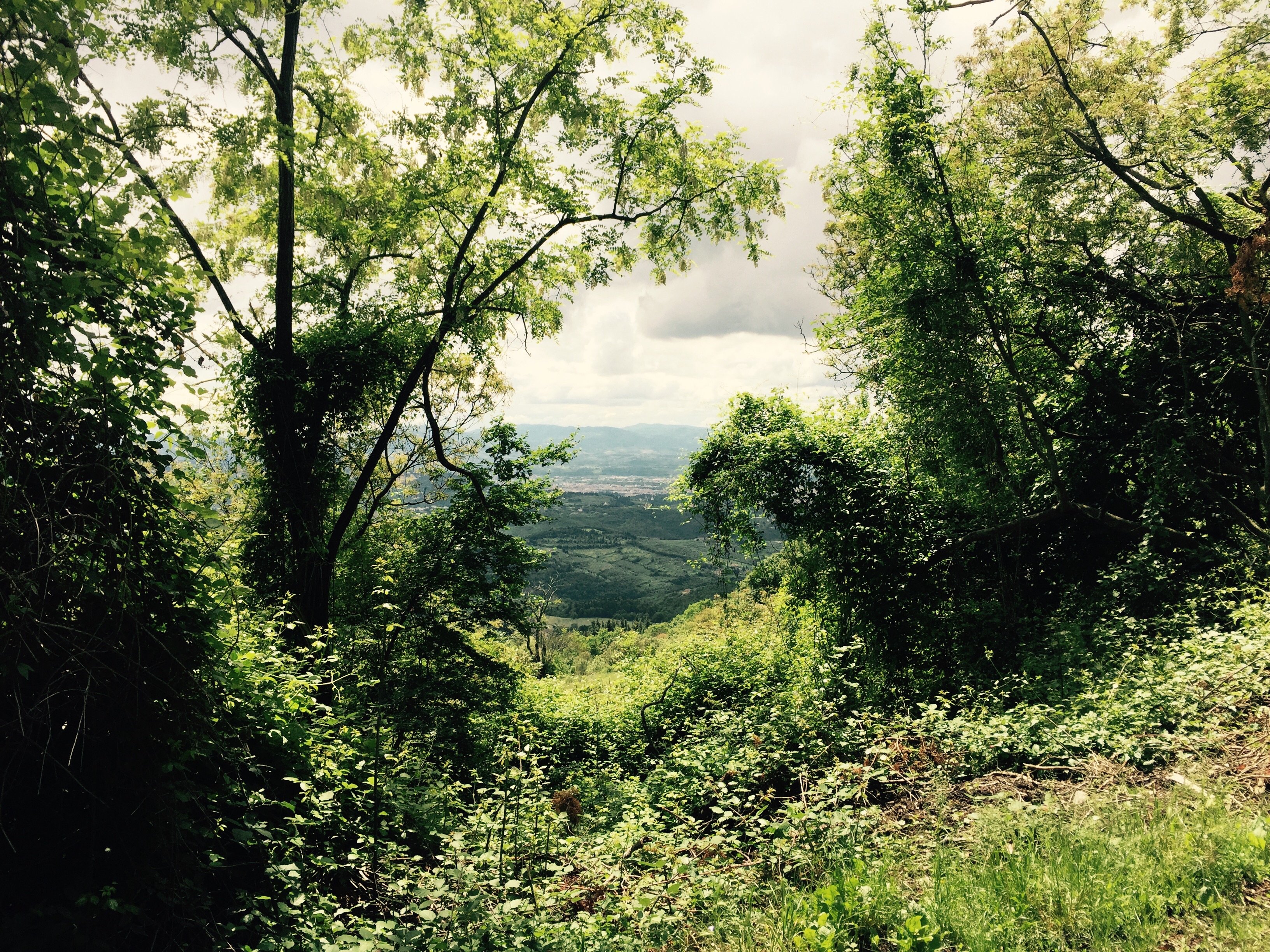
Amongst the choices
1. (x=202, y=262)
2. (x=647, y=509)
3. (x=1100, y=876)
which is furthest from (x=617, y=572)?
(x=1100, y=876)

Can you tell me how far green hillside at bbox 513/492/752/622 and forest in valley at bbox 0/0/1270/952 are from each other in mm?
70792

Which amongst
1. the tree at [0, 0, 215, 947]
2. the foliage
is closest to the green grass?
the foliage

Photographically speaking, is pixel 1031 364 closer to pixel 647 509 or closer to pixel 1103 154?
pixel 1103 154

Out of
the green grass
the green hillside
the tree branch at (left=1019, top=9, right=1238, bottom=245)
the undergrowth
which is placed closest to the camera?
the green grass

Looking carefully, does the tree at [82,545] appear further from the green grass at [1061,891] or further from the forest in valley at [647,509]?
the green grass at [1061,891]

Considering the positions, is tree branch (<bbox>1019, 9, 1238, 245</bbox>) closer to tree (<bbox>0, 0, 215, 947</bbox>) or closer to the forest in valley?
the forest in valley

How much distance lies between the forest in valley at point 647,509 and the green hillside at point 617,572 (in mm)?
70792

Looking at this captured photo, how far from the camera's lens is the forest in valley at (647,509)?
2.61 meters

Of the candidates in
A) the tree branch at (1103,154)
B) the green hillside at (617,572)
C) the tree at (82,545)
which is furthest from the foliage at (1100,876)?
the green hillside at (617,572)

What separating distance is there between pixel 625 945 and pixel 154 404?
382 centimetres

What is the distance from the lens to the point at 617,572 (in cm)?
15075

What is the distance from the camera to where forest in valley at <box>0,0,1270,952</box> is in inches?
103

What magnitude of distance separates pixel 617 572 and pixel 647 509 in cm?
14277

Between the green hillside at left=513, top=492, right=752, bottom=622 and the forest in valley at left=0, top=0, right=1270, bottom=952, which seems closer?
the forest in valley at left=0, top=0, right=1270, bottom=952
